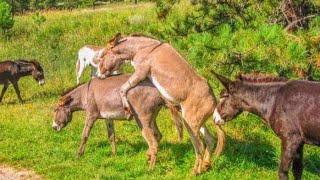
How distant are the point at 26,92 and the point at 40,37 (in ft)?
20.1

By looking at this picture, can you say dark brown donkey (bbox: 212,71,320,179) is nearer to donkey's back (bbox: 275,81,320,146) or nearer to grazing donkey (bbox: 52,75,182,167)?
donkey's back (bbox: 275,81,320,146)

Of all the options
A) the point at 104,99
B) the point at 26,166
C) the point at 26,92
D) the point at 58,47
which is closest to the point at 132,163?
the point at 104,99

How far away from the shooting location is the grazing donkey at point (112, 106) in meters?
8.05

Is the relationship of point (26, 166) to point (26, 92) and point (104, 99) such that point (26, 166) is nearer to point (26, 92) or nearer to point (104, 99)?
point (104, 99)

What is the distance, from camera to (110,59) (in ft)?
27.1

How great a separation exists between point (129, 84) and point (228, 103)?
1.66 metres

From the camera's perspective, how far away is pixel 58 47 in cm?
1817

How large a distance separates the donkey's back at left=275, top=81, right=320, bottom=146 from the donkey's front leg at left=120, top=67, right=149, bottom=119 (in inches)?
85.3

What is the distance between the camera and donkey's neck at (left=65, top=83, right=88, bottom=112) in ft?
29.6

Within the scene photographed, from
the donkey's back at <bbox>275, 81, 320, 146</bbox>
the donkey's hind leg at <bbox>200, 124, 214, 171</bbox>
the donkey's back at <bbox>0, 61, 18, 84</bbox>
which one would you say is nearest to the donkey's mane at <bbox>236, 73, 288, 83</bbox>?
the donkey's back at <bbox>275, 81, 320, 146</bbox>

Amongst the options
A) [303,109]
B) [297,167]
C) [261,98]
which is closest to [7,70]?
[261,98]

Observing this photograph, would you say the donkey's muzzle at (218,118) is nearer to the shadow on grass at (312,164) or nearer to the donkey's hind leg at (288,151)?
the donkey's hind leg at (288,151)

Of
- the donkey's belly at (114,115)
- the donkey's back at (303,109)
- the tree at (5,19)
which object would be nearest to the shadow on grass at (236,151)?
the donkey's belly at (114,115)

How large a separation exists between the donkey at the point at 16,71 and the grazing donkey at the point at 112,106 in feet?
15.2
